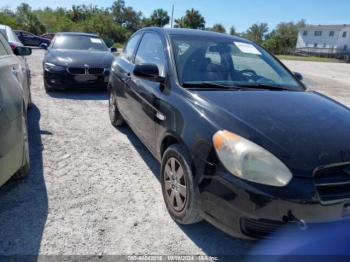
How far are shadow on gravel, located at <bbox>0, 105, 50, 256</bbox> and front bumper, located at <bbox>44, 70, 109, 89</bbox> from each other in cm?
377

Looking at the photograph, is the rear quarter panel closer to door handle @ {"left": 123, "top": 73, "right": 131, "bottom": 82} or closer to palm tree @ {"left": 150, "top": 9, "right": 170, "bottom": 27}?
door handle @ {"left": 123, "top": 73, "right": 131, "bottom": 82}

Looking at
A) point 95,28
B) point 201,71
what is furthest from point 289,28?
point 201,71

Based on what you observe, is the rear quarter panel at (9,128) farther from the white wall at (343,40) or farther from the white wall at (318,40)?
the white wall at (318,40)

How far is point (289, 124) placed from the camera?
2426 millimetres

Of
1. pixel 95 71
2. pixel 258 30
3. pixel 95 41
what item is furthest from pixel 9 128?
pixel 258 30

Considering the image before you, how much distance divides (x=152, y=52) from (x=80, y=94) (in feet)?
14.6

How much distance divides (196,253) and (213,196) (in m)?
0.57

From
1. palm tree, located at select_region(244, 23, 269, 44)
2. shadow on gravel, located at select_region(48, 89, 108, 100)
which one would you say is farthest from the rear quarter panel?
palm tree, located at select_region(244, 23, 269, 44)

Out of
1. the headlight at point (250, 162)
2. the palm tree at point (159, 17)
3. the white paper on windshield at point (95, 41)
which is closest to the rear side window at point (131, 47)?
the headlight at point (250, 162)

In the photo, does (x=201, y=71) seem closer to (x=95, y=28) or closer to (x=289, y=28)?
(x=95, y=28)

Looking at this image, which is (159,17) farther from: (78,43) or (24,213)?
(24,213)

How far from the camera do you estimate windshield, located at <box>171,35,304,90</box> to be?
3184 mm

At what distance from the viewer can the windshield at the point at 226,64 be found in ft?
10.4

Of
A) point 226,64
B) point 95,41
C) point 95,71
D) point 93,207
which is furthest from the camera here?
point 95,41
